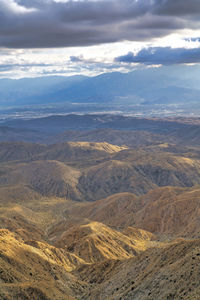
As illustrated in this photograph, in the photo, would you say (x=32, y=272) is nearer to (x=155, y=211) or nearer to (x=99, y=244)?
(x=99, y=244)

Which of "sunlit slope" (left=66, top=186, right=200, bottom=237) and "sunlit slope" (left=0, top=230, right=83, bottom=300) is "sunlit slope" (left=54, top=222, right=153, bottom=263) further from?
"sunlit slope" (left=66, top=186, right=200, bottom=237)

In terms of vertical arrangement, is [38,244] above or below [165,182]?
above

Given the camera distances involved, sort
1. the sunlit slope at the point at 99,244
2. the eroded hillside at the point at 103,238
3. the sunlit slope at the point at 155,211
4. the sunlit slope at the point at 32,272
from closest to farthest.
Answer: the sunlit slope at the point at 32,272 → the eroded hillside at the point at 103,238 → the sunlit slope at the point at 99,244 → the sunlit slope at the point at 155,211

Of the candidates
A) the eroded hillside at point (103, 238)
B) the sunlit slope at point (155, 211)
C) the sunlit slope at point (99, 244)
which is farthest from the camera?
the sunlit slope at point (155, 211)

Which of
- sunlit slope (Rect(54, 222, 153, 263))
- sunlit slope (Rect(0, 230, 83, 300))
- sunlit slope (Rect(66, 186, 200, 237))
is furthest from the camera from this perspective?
sunlit slope (Rect(66, 186, 200, 237))

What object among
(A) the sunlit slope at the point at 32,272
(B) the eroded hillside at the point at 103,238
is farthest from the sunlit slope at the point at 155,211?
(A) the sunlit slope at the point at 32,272

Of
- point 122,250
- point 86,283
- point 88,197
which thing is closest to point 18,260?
point 86,283

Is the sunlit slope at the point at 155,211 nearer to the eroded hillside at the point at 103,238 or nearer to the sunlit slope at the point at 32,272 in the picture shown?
the eroded hillside at the point at 103,238

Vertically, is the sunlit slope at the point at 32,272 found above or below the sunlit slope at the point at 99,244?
above

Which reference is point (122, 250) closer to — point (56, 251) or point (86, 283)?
point (56, 251)

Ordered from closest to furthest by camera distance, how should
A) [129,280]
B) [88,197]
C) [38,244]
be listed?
[129,280], [38,244], [88,197]

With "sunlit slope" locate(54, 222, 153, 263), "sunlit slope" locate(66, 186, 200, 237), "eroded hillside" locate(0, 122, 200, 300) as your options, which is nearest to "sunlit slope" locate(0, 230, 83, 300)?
"eroded hillside" locate(0, 122, 200, 300)
